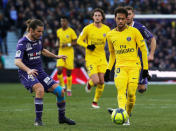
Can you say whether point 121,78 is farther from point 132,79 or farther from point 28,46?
point 28,46

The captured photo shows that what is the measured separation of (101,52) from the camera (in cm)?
1455

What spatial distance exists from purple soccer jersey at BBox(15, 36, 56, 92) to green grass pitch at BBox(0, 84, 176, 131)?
82 cm

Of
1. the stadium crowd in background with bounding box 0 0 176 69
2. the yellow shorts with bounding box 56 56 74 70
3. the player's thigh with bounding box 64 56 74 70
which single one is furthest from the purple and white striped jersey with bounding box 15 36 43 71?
the stadium crowd in background with bounding box 0 0 176 69

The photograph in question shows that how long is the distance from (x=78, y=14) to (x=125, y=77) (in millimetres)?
19316

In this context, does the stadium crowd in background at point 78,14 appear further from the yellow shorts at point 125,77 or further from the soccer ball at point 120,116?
the soccer ball at point 120,116

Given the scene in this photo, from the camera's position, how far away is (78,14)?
2883 centimetres

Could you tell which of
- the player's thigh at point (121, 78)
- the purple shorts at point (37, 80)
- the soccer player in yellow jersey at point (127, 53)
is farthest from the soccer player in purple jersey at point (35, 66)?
the soccer player in yellow jersey at point (127, 53)

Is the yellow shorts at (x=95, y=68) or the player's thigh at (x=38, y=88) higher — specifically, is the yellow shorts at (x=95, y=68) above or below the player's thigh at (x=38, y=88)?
below

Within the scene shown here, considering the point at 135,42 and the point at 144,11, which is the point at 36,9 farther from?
the point at 135,42

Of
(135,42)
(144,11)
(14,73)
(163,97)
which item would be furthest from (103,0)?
(135,42)

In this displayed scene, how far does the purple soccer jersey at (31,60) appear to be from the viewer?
9891 millimetres

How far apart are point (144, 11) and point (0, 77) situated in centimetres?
909

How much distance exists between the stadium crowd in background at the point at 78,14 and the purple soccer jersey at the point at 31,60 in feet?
47.7

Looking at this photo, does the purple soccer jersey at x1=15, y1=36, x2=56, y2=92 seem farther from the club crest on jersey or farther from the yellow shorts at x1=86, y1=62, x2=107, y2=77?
the yellow shorts at x1=86, y1=62, x2=107, y2=77
